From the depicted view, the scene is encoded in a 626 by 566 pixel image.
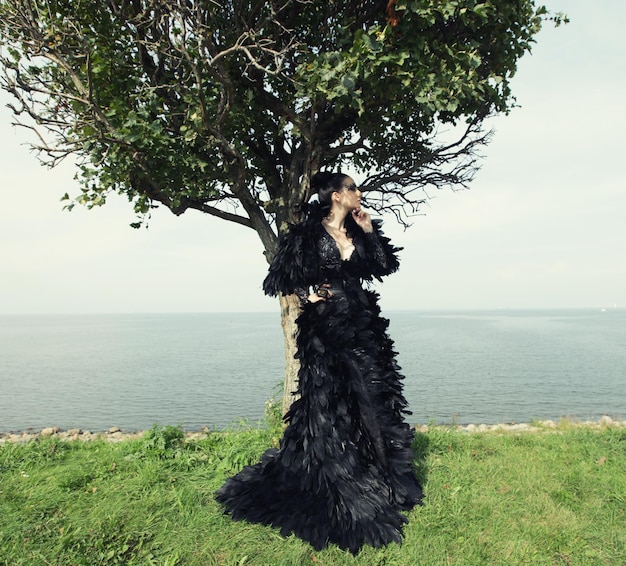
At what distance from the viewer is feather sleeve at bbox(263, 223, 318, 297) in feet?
17.1

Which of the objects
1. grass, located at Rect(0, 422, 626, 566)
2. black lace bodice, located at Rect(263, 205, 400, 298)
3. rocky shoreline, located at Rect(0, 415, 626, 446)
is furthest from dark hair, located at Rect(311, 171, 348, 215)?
rocky shoreline, located at Rect(0, 415, 626, 446)

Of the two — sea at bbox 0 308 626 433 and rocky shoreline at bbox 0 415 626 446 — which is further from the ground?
rocky shoreline at bbox 0 415 626 446

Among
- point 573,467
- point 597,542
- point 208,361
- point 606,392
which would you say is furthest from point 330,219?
point 208,361

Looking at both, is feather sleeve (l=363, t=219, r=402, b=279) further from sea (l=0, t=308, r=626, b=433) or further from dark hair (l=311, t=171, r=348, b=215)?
sea (l=0, t=308, r=626, b=433)

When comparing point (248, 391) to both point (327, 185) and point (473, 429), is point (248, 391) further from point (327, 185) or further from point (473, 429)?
point (327, 185)

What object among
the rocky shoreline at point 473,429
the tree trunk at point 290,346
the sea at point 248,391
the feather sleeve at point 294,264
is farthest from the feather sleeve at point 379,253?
the sea at point 248,391

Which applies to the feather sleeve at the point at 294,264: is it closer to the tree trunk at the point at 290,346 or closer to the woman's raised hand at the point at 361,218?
the woman's raised hand at the point at 361,218

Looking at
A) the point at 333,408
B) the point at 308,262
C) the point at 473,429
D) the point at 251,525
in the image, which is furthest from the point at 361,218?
the point at 473,429

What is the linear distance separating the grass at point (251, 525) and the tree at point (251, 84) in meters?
2.66

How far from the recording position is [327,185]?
17.8 ft

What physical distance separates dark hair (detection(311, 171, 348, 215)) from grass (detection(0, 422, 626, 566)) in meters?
3.69

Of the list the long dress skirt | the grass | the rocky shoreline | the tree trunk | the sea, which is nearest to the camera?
the grass

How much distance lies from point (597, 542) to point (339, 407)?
118 inches

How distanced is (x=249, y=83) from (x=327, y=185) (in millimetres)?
3305
